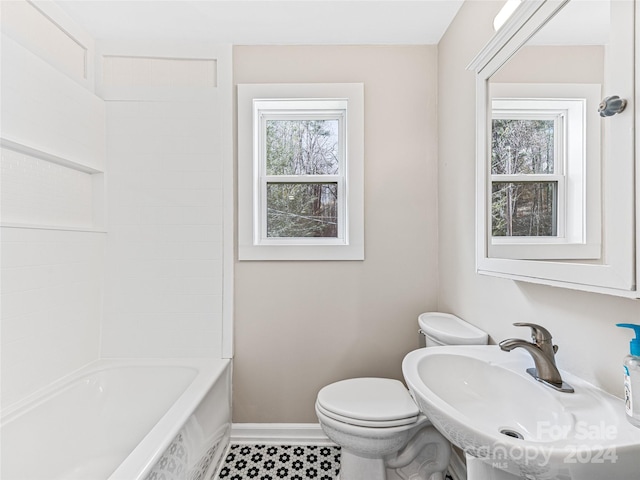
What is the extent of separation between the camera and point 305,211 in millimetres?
2158

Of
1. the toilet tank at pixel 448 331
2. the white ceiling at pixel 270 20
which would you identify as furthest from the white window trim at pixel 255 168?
the toilet tank at pixel 448 331

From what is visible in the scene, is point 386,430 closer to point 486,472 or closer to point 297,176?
point 486,472

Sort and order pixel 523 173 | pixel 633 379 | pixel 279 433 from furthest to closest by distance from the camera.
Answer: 1. pixel 279 433
2. pixel 523 173
3. pixel 633 379

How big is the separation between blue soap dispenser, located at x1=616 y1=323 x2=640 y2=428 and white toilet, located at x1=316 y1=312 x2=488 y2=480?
70 cm

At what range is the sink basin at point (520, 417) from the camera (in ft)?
2.17

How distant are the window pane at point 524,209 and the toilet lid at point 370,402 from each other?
2.66ft

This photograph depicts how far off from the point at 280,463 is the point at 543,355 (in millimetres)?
1436

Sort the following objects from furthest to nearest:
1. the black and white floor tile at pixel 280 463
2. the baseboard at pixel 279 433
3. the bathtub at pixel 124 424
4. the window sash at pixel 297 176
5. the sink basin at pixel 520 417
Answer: the window sash at pixel 297 176, the baseboard at pixel 279 433, the black and white floor tile at pixel 280 463, the bathtub at pixel 124 424, the sink basin at pixel 520 417

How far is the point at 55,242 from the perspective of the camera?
165cm

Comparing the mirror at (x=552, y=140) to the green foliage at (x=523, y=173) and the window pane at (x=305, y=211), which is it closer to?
the green foliage at (x=523, y=173)

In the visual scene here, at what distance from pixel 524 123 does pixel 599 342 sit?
2.24 ft

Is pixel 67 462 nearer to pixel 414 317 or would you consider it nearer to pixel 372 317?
pixel 372 317

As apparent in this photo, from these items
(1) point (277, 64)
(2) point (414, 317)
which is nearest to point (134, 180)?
(1) point (277, 64)

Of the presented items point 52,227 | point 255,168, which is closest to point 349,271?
point 255,168
